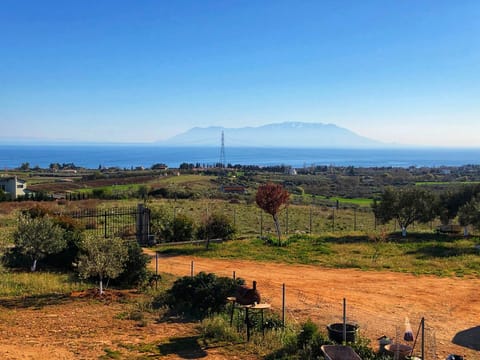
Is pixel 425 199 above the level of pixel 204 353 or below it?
above

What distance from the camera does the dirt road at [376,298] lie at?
36.9 feet

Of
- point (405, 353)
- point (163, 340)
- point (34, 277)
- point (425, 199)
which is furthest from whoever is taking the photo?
point (425, 199)

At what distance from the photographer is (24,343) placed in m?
10.1

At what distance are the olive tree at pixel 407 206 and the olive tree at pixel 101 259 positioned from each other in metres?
18.0

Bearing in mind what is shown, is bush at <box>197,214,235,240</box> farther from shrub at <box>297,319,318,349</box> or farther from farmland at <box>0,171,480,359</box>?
shrub at <box>297,319,318,349</box>

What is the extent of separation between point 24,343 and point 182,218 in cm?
1578

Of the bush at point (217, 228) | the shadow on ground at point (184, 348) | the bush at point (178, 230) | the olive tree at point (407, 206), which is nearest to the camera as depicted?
the shadow on ground at point (184, 348)

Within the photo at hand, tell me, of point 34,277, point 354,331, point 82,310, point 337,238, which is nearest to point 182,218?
point 337,238

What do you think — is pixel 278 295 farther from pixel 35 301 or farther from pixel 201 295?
pixel 35 301

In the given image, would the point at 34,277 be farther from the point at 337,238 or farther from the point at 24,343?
the point at 337,238

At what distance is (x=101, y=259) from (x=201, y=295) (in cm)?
353

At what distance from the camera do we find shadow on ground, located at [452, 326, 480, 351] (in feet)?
34.1

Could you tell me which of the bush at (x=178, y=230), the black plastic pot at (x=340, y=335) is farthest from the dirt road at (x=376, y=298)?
the bush at (x=178, y=230)

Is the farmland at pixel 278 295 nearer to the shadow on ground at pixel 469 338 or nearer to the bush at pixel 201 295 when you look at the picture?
the shadow on ground at pixel 469 338
